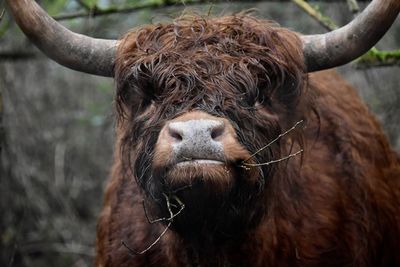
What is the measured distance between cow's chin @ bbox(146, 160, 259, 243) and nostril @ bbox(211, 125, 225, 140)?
0.47 ft

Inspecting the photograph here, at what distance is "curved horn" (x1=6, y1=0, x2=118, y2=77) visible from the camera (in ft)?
22.4

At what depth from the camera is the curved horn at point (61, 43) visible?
684 centimetres

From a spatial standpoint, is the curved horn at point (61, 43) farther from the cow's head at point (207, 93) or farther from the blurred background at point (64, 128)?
the blurred background at point (64, 128)

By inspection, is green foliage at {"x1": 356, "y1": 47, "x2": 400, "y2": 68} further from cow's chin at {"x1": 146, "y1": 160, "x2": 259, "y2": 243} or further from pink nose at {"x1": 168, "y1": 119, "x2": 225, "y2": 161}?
pink nose at {"x1": 168, "y1": 119, "x2": 225, "y2": 161}

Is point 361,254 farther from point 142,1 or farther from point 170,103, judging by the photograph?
point 142,1

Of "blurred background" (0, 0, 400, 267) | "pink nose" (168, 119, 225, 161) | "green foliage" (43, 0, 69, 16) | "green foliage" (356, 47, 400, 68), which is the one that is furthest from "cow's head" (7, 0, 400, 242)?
"blurred background" (0, 0, 400, 267)

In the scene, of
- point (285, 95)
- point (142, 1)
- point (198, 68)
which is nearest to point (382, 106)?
point (142, 1)


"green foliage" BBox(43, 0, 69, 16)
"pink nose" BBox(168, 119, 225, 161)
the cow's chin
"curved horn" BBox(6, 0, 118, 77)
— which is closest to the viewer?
"pink nose" BBox(168, 119, 225, 161)

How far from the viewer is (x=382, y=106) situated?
10.9 meters

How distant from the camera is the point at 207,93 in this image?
6.49 meters

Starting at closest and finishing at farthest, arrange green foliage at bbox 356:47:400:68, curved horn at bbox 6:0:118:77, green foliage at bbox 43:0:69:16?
curved horn at bbox 6:0:118:77, green foliage at bbox 356:47:400:68, green foliage at bbox 43:0:69:16

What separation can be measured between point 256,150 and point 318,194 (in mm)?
1303

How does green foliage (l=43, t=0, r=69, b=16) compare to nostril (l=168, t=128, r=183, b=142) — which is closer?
nostril (l=168, t=128, r=183, b=142)

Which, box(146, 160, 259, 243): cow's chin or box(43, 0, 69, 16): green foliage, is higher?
box(43, 0, 69, 16): green foliage
